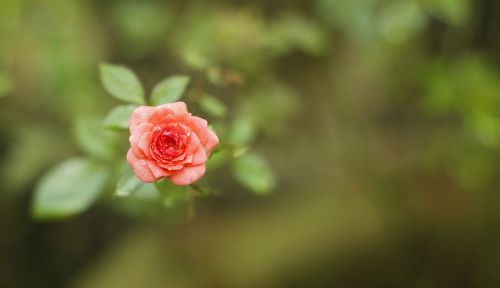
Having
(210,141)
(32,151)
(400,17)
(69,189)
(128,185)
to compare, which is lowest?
(32,151)

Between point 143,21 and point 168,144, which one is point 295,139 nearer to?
point 143,21

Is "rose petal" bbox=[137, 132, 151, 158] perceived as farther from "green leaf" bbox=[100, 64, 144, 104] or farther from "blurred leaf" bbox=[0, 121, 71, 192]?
"blurred leaf" bbox=[0, 121, 71, 192]

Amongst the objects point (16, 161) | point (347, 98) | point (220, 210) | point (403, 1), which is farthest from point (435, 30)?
point (16, 161)

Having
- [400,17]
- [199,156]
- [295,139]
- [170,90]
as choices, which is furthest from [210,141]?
[295,139]

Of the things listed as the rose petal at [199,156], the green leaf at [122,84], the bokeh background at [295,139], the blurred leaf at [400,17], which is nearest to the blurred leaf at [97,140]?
the green leaf at [122,84]

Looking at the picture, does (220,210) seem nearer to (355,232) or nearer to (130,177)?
(355,232)

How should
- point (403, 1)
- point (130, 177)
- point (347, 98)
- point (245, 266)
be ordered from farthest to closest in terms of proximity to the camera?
point (347, 98), point (245, 266), point (403, 1), point (130, 177)

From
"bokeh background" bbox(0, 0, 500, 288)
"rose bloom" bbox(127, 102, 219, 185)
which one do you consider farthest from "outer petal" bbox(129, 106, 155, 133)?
"bokeh background" bbox(0, 0, 500, 288)
